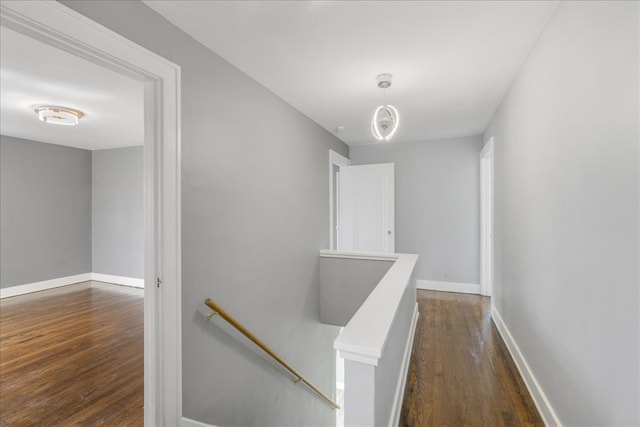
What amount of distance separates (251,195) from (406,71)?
165cm

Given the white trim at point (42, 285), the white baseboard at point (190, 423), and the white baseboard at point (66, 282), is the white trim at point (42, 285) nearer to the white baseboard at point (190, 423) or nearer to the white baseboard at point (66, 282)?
the white baseboard at point (66, 282)

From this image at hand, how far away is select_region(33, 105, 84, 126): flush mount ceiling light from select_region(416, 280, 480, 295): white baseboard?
531 cm

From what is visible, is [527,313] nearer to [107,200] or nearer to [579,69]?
[579,69]

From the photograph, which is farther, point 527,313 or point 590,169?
point 527,313

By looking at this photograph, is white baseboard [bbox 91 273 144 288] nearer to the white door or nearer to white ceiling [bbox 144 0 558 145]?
the white door

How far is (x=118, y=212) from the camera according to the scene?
578cm

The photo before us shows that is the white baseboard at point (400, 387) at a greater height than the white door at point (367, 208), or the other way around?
the white door at point (367, 208)

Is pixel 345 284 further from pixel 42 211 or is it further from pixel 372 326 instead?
pixel 42 211

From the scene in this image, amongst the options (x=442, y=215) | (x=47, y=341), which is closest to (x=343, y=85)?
(x=442, y=215)

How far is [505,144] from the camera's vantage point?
2889mm

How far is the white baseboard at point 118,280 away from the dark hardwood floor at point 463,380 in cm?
505

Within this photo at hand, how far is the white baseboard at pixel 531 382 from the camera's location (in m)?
1.67

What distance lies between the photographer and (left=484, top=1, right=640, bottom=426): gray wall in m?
1.02

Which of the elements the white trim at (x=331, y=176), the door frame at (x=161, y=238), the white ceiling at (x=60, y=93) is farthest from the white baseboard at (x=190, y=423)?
the white trim at (x=331, y=176)
